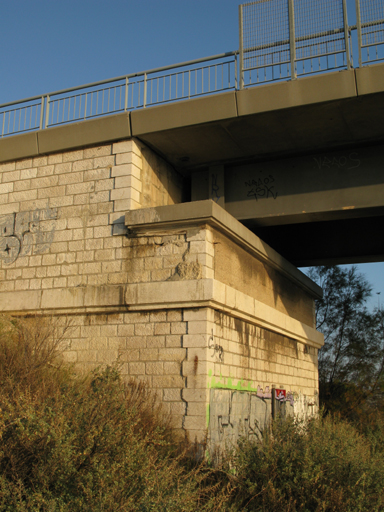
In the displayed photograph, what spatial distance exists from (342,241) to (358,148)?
414cm

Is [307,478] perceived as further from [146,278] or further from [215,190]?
[215,190]

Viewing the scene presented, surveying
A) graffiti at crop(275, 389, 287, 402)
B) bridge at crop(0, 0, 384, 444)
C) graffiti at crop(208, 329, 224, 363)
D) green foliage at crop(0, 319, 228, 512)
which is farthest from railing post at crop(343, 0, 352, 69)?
green foliage at crop(0, 319, 228, 512)

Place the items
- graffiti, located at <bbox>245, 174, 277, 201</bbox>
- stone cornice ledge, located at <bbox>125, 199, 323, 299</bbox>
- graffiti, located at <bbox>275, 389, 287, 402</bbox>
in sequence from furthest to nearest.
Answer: graffiti, located at <bbox>275, 389, 287, 402</bbox> → graffiti, located at <bbox>245, 174, 277, 201</bbox> → stone cornice ledge, located at <bbox>125, 199, 323, 299</bbox>

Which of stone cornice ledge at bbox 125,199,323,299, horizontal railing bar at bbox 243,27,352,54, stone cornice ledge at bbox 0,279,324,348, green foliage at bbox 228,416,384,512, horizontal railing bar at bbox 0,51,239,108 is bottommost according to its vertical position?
green foliage at bbox 228,416,384,512

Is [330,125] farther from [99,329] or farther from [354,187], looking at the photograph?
[99,329]

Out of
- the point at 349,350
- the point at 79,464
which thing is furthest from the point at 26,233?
the point at 349,350

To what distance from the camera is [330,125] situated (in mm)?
10312

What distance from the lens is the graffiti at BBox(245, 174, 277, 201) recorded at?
1145 cm

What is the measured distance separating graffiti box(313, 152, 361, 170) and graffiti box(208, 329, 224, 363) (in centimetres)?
453

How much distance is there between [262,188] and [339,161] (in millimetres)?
1721

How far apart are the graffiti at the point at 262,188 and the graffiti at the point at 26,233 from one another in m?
4.30

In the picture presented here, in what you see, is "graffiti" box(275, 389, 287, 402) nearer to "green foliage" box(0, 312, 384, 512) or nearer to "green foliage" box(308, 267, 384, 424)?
"green foliage" box(0, 312, 384, 512)

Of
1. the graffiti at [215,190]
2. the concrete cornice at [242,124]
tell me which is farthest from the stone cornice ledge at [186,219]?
the concrete cornice at [242,124]

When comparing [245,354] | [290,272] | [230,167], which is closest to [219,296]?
[245,354]
